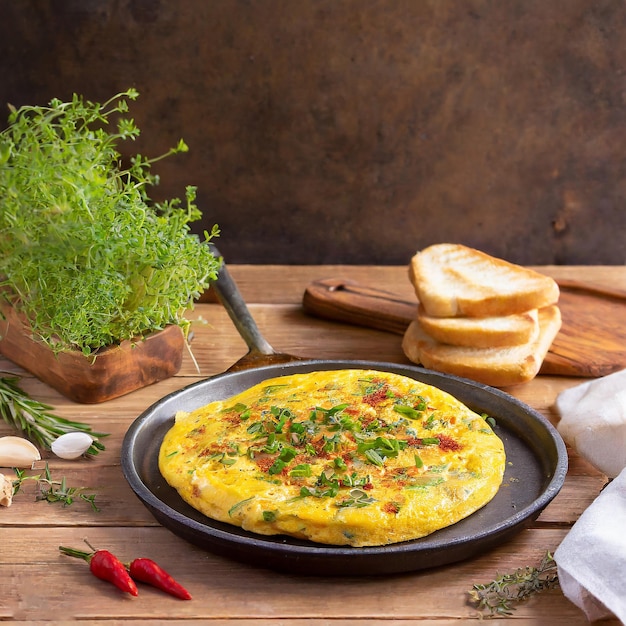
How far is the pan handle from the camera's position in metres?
3.57

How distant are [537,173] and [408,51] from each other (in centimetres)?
105

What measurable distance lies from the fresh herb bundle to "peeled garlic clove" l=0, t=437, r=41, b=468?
0.40m

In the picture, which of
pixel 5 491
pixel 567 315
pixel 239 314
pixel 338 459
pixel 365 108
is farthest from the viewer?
pixel 365 108

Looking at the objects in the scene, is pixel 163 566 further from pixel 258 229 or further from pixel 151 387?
pixel 258 229

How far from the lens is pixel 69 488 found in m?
2.73

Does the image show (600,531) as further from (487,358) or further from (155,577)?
(487,358)

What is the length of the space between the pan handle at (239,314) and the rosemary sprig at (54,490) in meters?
1.04

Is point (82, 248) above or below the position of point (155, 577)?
above

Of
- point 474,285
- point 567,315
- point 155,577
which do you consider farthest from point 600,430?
point 155,577

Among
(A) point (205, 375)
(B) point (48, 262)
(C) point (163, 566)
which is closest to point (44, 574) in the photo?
(C) point (163, 566)

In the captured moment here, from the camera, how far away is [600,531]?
2.20 metres

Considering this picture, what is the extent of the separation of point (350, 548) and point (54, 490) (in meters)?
1.04

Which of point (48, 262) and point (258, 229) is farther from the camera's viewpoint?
point (258, 229)

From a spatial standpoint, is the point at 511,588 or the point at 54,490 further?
the point at 54,490
